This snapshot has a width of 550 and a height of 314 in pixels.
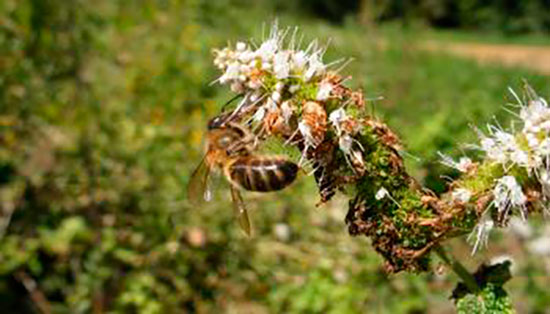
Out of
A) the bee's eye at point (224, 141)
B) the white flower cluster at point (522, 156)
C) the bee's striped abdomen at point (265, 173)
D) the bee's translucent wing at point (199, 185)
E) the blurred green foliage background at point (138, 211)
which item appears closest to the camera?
the white flower cluster at point (522, 156)

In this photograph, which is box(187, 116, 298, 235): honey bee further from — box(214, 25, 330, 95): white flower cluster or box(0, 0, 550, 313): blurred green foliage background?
box(0, 0, 550, 313): blurred green foliage background

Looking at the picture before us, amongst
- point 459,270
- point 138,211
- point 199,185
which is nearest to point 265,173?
point 199,185

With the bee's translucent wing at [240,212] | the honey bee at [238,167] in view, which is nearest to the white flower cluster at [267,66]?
the honey bee at [238,167]

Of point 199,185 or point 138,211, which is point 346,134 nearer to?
point 199,185

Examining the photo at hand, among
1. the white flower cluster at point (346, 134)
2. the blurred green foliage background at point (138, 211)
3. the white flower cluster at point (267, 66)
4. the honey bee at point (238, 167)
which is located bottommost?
the blurred green foliage background at point (138, 211)

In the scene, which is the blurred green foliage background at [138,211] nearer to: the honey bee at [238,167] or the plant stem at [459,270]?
the honey bee at [238,167]

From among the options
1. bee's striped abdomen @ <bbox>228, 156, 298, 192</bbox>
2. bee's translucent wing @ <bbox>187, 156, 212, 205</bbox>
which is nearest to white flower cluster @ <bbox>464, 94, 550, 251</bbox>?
bee's striped abdomen @ <bbox>228, 156, 298, 192</bbox>
